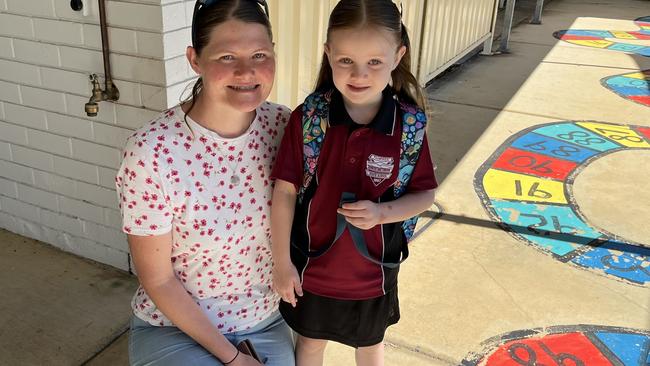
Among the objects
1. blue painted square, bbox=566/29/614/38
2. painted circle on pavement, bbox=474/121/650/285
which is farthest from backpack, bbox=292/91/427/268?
blue painted square, bbox=566/29/614/38

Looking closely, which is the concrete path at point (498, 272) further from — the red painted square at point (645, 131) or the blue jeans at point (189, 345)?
the blue jeans at point (189, 345)

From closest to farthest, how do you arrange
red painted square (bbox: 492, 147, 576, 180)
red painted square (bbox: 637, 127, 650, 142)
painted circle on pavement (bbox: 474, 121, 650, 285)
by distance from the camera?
painted circle on pavement (bbox: 474, 121, 650, 285) < red painted square (bbox: 492, 147, 576, 180) < red painted square (bbox: 637, 127, 650, 142)

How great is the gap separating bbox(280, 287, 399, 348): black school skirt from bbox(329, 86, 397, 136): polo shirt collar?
509 mm

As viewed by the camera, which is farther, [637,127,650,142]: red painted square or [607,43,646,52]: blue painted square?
[607,43,646,52]: blue painted square

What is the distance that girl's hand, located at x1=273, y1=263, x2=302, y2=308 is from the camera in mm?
1741

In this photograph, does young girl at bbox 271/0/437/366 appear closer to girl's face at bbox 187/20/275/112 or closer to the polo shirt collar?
the polo shirt collar

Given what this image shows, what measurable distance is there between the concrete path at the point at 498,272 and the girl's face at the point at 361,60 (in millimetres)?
1250

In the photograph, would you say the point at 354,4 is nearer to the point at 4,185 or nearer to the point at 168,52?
the point at 168,52

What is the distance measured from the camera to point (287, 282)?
68.9 inches

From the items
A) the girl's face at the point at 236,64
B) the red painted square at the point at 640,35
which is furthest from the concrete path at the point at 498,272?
the red painted square at the point at 640,35

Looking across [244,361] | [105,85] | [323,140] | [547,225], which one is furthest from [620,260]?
[105,85]

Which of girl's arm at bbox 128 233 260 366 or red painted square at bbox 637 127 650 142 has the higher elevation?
girl's arm at bbox 128 233 260 366

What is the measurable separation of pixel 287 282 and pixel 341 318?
212mm

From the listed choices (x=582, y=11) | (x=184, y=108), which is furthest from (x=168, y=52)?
(x=582, y=11)
